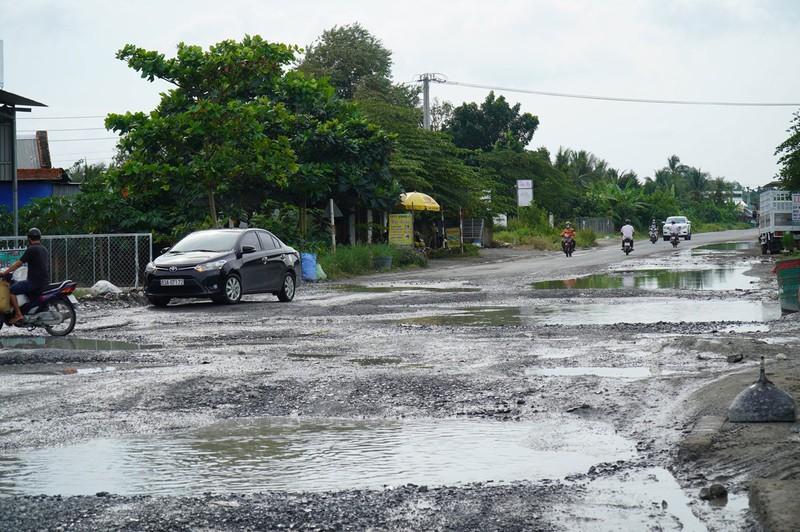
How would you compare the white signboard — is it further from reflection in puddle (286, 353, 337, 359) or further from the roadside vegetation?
reflection in puddle (286, 353, 337, 359)

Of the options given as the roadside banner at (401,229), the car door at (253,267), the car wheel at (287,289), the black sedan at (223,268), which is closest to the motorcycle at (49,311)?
the black sedan at (223,268)

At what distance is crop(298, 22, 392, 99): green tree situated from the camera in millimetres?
64875

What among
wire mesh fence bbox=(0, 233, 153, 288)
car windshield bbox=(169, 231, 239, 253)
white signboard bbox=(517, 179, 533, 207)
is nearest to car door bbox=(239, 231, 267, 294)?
car windshield bbox=(169, 231, 239, 253)

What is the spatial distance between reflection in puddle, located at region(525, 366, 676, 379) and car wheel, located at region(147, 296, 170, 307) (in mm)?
11157

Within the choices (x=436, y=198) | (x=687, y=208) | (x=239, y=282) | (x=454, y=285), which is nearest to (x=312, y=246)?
(x=454, y=285)

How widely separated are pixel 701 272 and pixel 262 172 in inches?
495

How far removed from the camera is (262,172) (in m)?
26.7

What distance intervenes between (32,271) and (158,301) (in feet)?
15.7

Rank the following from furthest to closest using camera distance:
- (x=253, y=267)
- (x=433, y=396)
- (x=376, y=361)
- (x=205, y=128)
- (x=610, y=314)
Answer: (x=205, y=128) → (x=253, y=267) → (x=610, y=314) → (x=376, y=361) → (x=433, y=396)

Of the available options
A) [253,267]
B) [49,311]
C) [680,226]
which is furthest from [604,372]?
[680,226]

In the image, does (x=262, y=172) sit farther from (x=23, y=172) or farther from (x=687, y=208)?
(x=687, y=208)

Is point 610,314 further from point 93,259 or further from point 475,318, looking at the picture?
point 93,259

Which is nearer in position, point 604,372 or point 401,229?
point 604,372

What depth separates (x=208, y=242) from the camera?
19.9 meters
